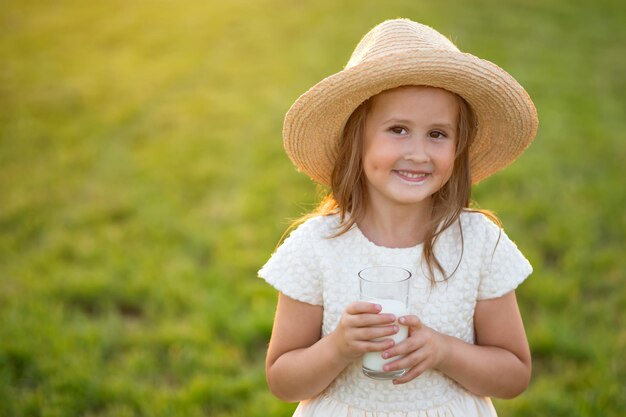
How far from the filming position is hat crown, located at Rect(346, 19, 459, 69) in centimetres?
220

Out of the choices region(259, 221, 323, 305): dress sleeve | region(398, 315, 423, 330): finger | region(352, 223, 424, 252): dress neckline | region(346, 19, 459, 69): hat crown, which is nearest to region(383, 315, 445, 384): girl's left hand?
region(398, 315, 423, 330): finger

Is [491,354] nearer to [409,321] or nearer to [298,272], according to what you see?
[409,321]

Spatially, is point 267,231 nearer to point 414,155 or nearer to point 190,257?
point 190,257

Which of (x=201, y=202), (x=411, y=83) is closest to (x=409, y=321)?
(x=411, y=83)

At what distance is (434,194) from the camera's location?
2.45 m

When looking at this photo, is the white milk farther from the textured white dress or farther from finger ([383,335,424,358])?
the textured white dress

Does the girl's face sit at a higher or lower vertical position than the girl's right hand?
higher

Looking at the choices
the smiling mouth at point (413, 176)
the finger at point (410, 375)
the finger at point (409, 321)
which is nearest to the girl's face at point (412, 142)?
the smiling mouth at point (413, 176)

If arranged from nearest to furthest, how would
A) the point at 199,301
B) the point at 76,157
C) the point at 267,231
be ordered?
the point at 199,301 → the point at 267,231 → the point at 76,157

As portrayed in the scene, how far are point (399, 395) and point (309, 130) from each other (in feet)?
2.97

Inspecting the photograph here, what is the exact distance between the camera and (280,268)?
2.35 meters

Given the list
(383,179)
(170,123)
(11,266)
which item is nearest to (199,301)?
(11,266)

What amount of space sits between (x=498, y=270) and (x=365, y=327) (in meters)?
0.55

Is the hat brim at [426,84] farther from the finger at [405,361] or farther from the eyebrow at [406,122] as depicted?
the finger at [405,361]
